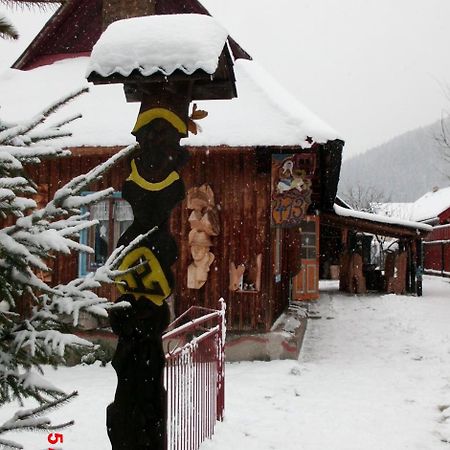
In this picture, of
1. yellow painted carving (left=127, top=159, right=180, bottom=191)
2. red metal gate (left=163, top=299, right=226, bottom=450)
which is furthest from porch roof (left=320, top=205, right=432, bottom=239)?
yellow painted carving (left=127, top=159, right=180, bottom=191)

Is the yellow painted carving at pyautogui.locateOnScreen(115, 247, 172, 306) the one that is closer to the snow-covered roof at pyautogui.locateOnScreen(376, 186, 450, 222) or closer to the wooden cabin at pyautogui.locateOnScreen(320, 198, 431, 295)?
the wooden cabin at pyautogui.locateOnScreen(320, 198, 431, 295)

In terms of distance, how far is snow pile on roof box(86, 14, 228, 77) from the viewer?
3.20 meters

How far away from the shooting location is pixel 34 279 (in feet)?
6.25

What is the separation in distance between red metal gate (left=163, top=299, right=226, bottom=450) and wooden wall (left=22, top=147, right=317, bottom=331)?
3.33m

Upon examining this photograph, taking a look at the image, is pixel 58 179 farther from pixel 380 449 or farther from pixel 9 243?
pixel 9 243

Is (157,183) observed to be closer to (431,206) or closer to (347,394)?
(347,394)

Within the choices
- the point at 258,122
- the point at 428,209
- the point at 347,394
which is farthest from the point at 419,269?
the point at 428,209

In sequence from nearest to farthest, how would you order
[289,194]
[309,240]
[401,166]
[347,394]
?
[347,394] < [289,194] < [309,240] < [401,166]

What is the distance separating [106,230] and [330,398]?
16.5ft

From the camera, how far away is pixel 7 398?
6.20 feet

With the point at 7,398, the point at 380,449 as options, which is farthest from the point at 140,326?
the point at 380,449

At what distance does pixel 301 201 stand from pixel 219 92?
5.11 meters

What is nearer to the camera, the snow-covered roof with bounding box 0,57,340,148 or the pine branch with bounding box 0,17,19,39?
the pine branch with bounding box 0,17,19,39

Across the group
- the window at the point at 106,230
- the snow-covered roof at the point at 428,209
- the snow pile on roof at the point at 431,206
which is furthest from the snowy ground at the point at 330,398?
the snow pile on roof at the point at 431,206
